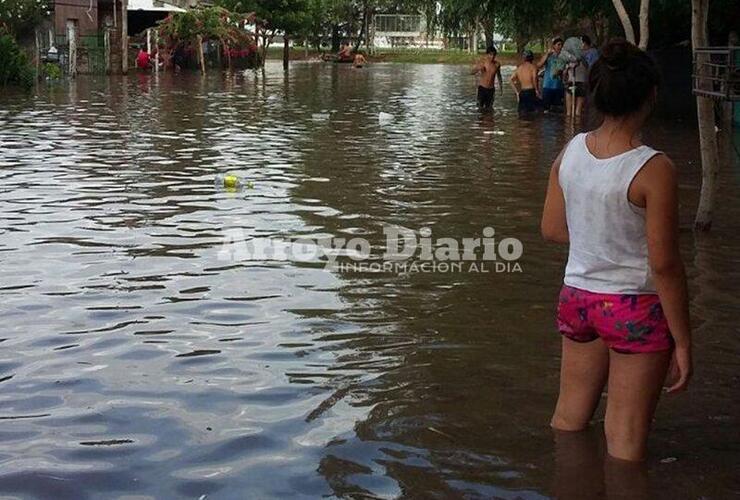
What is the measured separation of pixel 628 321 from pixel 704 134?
19.5 ft

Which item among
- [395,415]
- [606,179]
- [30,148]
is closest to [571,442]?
Result: [395,415]

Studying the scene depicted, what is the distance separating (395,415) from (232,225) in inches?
207

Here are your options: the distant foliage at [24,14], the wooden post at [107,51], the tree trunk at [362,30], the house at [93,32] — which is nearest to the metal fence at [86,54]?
the house at [93,32]

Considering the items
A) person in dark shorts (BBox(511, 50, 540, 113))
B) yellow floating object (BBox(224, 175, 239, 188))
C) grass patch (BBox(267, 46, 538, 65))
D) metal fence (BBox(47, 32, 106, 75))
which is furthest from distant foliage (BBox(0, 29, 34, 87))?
grass patch (BBox(267, 46, 538, 65))

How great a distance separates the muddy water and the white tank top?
87cm

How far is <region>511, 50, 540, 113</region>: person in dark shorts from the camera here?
78.2ft

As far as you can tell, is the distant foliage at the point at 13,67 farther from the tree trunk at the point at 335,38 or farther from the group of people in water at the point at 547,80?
the tree trunk at the point at 335,38

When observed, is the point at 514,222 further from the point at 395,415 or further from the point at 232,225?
the point at 395,415

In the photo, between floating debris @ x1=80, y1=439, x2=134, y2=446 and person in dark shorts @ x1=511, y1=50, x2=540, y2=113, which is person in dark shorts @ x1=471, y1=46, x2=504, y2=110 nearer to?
person in dark shorts @ x1=511, y1=50, x2=540, y2=113

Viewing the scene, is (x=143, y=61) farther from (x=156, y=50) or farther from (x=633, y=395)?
(x=633, y=395)

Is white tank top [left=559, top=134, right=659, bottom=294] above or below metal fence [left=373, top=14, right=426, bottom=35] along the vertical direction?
below

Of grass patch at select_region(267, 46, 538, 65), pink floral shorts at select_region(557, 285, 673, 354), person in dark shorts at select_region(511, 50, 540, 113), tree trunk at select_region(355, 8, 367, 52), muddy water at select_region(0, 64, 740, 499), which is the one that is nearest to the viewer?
pink floral shorts at select_region(557, 285, 673, 354)

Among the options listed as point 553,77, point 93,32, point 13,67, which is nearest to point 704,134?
point 553,77

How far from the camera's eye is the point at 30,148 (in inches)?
666
